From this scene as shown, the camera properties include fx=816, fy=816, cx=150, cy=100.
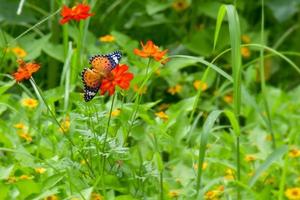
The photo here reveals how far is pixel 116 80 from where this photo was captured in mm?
1528

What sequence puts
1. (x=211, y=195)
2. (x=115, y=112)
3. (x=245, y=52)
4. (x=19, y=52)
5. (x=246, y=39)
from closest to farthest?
1. (x=211, y=195)
2. (x=115, y=112)
3. (x=19, y=52)
4. (x=245, y=52)
5. (x=246, y=39)

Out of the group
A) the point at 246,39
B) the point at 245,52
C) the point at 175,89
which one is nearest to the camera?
the point at 175,89

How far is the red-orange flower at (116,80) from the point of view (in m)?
1.52

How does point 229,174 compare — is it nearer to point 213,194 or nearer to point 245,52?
point 213,194

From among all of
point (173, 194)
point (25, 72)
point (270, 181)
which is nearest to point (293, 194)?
point (270, 181)

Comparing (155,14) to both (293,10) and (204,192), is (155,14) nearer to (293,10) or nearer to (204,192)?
(293,10)

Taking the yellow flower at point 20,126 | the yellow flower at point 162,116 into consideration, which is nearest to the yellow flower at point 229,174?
the yellow flower at point 162,116

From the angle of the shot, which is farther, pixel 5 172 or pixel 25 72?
pixel 5 172

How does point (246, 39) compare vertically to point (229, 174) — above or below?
above

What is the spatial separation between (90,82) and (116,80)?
0.07 m

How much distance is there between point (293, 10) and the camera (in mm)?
3283

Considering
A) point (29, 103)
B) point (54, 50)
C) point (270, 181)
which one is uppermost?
point (54, 50)

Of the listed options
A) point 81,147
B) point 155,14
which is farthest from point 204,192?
point 155,14

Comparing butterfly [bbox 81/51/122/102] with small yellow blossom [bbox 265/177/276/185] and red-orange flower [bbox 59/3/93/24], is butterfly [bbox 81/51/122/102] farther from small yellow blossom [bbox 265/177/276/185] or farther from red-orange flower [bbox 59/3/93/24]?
small yellow blossom [bbox 265/177/276/185]
